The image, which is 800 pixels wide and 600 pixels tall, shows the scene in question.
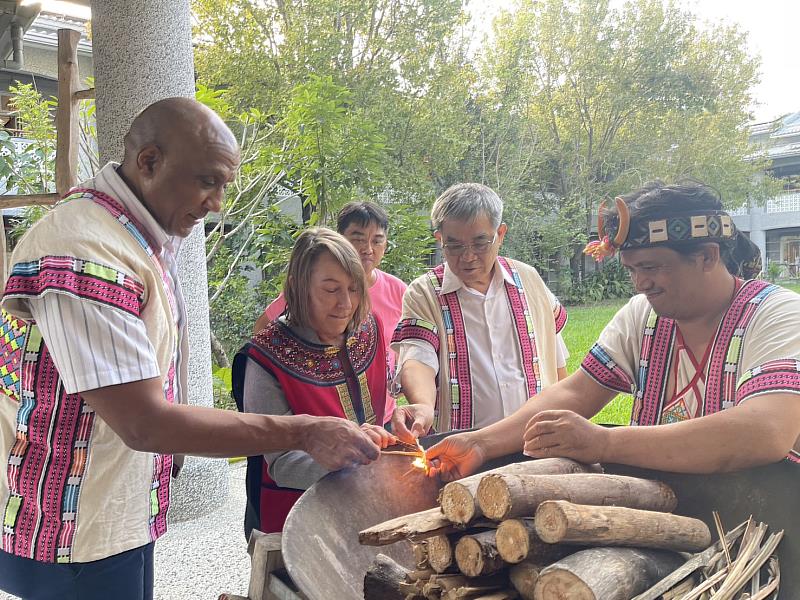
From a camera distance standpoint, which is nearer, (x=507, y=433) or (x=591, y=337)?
(x=507, y=433)

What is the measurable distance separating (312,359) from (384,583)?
950 millimetres

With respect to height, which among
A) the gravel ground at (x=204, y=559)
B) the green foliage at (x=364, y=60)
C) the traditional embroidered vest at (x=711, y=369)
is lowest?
the gravel ground at (x=204, y=559)

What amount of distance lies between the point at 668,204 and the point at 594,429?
2.06ft

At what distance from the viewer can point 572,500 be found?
1.60 m

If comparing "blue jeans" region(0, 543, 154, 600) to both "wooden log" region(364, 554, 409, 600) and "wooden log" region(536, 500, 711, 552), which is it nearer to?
"wooden log" region(364, 554, 409, 600)

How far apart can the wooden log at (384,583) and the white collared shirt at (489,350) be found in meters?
A: 1.34

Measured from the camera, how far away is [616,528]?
1.48 metres

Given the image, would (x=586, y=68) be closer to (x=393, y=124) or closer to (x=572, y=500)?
(x=393, y=124)

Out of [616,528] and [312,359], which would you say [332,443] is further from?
[616,528]

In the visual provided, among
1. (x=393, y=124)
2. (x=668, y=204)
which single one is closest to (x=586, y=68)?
(x=393, y=124)

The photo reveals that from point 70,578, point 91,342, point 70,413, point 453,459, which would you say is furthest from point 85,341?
point 453,459

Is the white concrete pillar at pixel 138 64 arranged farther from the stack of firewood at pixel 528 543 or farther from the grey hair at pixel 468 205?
the stack of firewood at pixel 528 543

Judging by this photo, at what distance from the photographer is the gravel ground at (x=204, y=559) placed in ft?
11.8

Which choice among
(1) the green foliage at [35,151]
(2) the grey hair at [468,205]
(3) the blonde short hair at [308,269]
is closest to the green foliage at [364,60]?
(1) the green foliage at [35,151]
